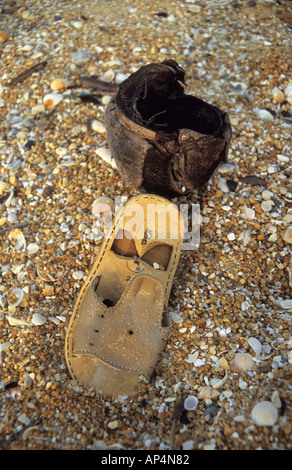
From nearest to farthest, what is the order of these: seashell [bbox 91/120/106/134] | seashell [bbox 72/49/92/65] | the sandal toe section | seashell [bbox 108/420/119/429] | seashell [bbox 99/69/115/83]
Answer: seashell [bbox 108/420/119/429], the sandal toe section, seashell [bbox 91/120/106/134], seashell [bbox 99/69/115/83], seashell [bbox 72/49/92/65]

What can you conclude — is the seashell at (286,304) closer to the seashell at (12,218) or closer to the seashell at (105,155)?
the seashell at (105,155)

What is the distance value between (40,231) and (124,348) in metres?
0.91

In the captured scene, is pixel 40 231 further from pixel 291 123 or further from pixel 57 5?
pixel 57 5

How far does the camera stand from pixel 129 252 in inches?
89.3

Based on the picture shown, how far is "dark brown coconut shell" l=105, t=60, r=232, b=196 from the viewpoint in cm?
205

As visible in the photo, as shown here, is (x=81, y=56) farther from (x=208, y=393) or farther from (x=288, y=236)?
(x=208, y=393)

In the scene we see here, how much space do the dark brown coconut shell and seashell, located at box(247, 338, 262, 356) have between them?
0.87 m

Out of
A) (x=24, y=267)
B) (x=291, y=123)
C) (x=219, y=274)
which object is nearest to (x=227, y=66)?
(x=291, y=123)

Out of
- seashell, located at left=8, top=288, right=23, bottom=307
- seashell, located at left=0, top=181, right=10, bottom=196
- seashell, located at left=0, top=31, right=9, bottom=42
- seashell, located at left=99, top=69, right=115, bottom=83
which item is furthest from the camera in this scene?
seashell, located at left=0, top=31, right=9, bottom=42

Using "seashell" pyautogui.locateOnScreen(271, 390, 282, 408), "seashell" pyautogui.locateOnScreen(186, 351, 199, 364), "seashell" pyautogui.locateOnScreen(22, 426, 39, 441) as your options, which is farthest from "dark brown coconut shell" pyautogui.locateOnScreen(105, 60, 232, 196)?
"seashell" pyautogui.locateOnScreen(22, 426, 39, 441)

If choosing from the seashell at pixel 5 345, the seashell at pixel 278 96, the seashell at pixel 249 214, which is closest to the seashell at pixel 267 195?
the seashell at pixel 249 214

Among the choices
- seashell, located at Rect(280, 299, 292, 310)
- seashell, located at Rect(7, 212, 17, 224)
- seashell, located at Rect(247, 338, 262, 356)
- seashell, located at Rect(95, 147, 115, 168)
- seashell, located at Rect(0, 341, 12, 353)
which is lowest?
seashell, located at Rect(247, 338, 262, 356)

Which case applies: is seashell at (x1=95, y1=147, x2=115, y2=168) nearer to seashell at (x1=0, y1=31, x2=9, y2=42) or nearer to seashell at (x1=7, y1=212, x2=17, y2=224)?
seashell at (x1=7, y1=212, x2=17, y2=224)
